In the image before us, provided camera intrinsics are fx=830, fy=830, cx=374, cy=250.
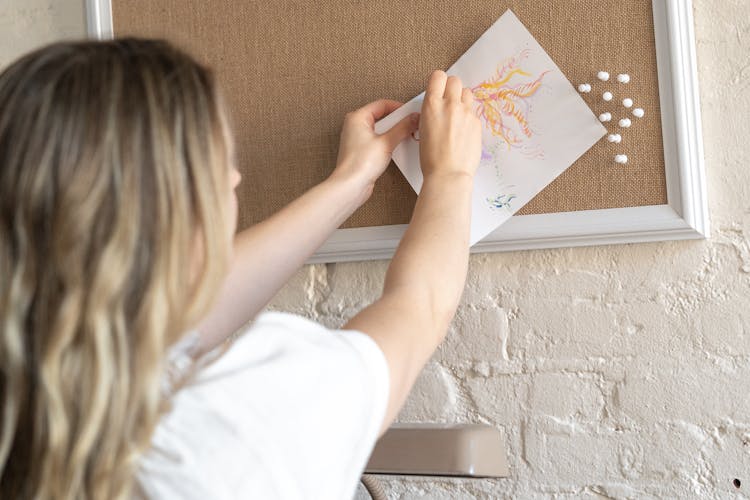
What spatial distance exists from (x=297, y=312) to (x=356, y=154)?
252mm

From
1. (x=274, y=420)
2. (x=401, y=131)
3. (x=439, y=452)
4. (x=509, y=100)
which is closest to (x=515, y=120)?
(x=509, y=100)

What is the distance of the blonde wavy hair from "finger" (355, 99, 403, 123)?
400 millimetres

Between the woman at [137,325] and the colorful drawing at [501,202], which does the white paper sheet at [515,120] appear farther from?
the woman at [137,325]

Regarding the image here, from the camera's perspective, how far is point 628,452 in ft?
3.18

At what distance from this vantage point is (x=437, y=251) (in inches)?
32.1

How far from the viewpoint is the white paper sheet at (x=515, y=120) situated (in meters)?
0.98

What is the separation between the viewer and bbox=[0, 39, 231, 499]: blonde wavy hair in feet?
1.94

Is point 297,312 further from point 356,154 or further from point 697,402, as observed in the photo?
point 697,402

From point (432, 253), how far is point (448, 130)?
176 mm

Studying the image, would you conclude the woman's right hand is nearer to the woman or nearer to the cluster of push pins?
the cluster of push pins

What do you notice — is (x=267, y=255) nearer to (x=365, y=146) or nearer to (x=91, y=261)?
(x=365, y=146)

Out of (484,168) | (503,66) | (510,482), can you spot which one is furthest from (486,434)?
(503,66)

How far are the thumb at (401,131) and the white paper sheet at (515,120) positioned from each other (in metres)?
0.01

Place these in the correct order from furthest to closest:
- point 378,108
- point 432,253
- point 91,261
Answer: point 378,108, point 432,253, point 91,261
